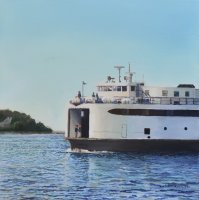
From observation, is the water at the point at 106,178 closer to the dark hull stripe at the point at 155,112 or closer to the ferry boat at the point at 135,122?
the ferry boat at the point at 135,122

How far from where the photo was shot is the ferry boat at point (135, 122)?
172ft

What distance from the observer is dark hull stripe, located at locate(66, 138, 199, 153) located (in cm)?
5225

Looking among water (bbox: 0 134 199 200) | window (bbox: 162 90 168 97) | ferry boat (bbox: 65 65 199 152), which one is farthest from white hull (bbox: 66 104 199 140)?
window (bbox: 162 90 168 97)

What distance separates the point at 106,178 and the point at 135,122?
17321 mm

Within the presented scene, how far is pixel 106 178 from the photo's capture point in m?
35.7

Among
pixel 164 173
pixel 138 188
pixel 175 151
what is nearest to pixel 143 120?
pixel 175 151

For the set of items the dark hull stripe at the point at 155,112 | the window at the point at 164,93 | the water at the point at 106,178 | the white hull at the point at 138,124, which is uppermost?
the window at the point at 164,93

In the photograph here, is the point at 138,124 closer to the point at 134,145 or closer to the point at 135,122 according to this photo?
the point at 135,122

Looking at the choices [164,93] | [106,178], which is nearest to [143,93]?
[164,93]

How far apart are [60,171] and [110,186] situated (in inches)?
349

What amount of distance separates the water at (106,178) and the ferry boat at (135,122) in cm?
190

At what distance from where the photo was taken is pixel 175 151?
177ft

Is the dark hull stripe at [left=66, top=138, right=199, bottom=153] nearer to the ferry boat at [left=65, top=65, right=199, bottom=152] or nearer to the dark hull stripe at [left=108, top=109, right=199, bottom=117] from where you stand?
the ferry boat at [left=65, top=65, right=199, bottom=152]

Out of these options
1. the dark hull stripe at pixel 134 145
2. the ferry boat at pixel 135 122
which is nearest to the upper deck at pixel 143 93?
the ferry boat at pixel 135 122
